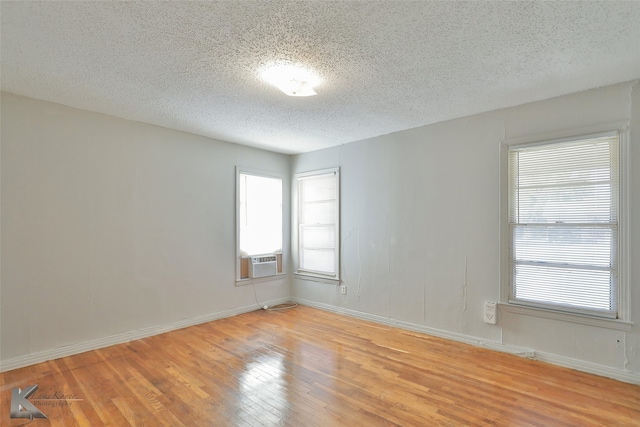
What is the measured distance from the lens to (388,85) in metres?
2.84

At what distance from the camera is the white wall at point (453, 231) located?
2.84 meters

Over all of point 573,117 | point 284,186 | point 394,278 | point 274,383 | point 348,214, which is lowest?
point 274,383

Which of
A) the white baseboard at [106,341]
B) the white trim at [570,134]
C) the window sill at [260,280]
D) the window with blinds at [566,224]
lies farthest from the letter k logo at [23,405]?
the white trim at [570,134]

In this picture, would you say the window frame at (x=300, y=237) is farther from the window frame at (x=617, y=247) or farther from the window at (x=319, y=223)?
the window frame at (x=617, y=247)

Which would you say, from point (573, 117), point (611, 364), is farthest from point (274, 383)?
point (573, 117)

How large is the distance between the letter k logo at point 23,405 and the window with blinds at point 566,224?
13.8 feet

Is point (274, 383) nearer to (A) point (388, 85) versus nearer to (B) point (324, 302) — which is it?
(B) point (324, 302)

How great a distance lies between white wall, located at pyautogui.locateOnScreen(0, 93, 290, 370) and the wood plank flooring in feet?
1.31

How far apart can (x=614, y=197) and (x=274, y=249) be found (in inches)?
168

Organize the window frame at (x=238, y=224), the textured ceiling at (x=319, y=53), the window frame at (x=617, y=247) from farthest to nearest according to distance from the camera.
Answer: the window frame at (x=238, y=224) < the window frame at (x=617, y=247) < the textured ceiling at (x=319, y=53)

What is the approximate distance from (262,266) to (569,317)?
383 centimetres

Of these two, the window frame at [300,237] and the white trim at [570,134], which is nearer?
the white trim at [570,134]

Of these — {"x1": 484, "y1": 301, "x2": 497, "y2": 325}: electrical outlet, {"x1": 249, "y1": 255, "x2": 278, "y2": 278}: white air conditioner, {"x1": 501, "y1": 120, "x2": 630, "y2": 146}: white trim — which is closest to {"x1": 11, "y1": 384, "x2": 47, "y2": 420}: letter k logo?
{"x1": 249, "y1": 255, "x2": 278, "y2": 278}: white air conditioner

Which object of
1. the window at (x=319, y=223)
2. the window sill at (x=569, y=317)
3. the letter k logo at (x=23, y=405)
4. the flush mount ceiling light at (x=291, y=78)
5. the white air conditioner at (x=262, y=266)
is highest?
the flush mount ceiling light at (x=291, y=78)
